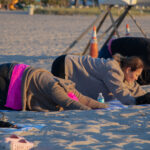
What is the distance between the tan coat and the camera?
5719 mm

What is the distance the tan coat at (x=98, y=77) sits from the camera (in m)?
5.72

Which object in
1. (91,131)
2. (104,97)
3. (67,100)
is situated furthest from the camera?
(104,97)

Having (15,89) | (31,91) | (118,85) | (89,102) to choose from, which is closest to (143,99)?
(118,85)

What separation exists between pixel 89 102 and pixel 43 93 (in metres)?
0.67

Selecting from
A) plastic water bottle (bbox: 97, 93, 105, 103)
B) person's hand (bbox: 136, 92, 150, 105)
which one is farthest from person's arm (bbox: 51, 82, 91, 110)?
person's hand (bbox: 136, 92, 150, 105)

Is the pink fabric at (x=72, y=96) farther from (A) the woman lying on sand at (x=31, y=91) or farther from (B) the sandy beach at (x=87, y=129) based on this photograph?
(B) the sandy beach at (x=87, y=129)

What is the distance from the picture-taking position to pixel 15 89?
5.26 meters

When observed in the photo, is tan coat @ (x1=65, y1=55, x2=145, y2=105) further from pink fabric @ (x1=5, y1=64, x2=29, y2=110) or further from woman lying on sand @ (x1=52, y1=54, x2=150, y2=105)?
pink fabric @ (x1=5, y1=64, x2=29, y2=110)

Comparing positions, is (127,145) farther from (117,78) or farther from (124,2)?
(124,2)

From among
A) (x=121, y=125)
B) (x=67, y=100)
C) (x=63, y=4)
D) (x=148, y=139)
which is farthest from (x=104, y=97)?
(x=63, y=4)

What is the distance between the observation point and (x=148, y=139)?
4055 mm

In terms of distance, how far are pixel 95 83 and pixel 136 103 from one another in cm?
60

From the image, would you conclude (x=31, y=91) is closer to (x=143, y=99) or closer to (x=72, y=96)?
(x=72, y=96)

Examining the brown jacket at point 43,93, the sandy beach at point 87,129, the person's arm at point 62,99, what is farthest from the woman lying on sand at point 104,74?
the person's arm at point 62,99
